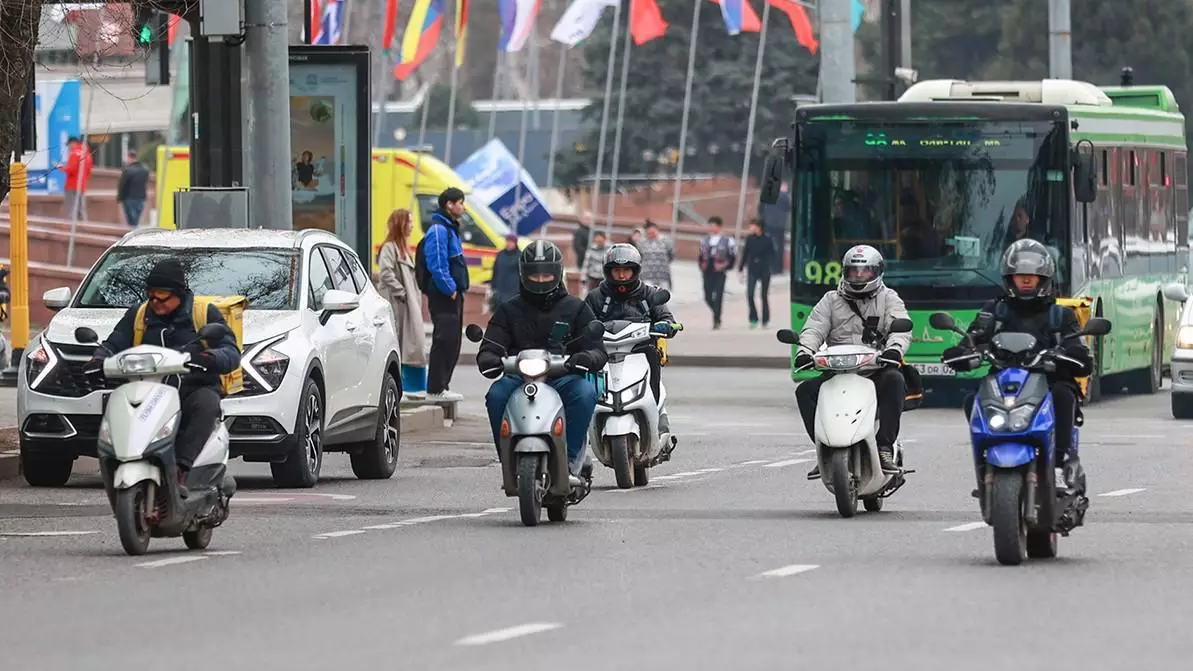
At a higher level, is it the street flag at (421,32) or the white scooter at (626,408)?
the street flag at (421,32)

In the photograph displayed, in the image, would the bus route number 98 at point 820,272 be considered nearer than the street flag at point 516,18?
Yes

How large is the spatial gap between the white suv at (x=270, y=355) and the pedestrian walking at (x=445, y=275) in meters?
4.21

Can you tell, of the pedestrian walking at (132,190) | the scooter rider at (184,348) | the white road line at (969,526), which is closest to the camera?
the scooter rider at (184,348)

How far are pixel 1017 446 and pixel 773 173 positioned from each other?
13.4m

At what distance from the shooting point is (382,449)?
59.1ft

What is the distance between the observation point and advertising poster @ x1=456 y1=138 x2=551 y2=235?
46844 mm

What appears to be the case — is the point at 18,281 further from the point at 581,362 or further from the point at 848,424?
the point at 848,424

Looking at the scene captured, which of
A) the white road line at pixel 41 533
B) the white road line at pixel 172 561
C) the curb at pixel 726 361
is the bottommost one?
the curb at pixel 726 361

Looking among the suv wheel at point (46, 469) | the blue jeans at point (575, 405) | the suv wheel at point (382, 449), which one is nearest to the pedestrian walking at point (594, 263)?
the suv wheel at point (382, 449)

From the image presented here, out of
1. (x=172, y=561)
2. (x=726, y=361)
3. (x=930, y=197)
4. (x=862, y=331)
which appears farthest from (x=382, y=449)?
(x=726, y=361)

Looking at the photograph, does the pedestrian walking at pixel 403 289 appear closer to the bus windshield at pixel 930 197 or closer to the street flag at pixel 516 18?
the bus windshield at pixel 930 197

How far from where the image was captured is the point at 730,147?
246 feet

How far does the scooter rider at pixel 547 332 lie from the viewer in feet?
47.0

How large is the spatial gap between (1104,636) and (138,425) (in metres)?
4.55
